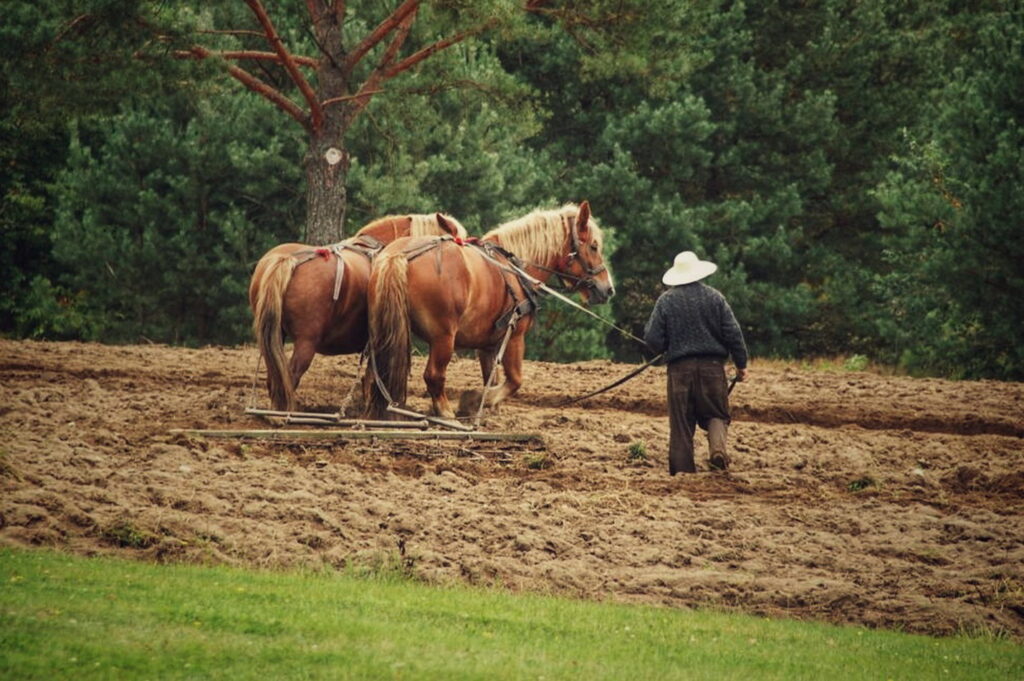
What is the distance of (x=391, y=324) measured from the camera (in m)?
12.2

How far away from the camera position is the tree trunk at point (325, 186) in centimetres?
1883

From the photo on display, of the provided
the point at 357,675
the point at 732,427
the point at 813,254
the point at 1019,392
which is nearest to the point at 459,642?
the point at 357,675

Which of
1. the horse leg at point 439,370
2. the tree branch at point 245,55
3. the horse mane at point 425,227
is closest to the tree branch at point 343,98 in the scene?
the tree branch at point 245,55

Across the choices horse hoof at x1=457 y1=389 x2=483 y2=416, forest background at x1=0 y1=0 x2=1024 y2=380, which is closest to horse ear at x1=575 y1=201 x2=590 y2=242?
horse hoof at x1=457 y1=389 x2=483 y2=416

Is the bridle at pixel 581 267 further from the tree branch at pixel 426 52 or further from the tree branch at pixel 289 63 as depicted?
the tree branch at pixel 289 63

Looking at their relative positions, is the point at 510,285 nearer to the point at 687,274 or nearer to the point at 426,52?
the point at 687,274

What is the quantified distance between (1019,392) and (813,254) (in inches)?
527

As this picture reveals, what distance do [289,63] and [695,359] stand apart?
869 cm

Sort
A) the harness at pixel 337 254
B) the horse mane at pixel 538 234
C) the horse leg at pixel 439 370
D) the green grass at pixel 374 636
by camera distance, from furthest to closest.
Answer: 1. the horse mane at pixel 538 234
2. the horse leg at pixel 439 370
3. the harness at pixel 337 254
4. the green grass at pixel 374 636

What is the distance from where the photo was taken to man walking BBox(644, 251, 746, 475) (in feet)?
37.6

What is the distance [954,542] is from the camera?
9250 mm

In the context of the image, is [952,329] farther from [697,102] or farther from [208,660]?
[208,660]

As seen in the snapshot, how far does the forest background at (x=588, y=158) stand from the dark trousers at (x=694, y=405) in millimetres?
7085

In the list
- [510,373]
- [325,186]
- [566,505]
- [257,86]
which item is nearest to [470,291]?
[510,373]
